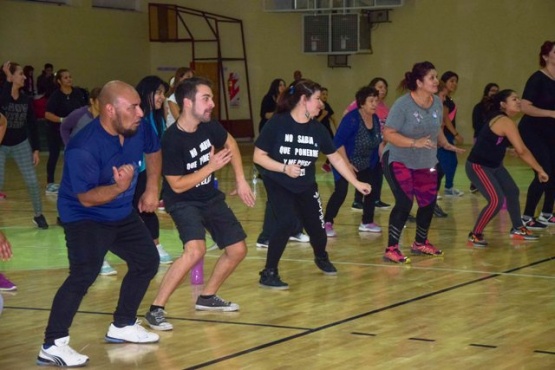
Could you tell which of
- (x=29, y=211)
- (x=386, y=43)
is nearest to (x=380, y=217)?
(x=29, y=211)

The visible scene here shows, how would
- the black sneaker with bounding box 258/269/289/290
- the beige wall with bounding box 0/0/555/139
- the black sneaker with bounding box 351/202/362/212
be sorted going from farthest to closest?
1. the beige wall with bounding box 0/0/555/139
2. the black sneaker with bounding box 351/202/362/212
3. the black sneaker with bounding box 258/269/289/290

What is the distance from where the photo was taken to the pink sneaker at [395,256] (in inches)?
377

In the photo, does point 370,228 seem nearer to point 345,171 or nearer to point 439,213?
point 439,213

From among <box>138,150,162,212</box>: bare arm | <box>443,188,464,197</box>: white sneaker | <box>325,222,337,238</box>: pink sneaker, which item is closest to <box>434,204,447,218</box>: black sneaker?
<box>325,222,337,238</box>: pink sneaker

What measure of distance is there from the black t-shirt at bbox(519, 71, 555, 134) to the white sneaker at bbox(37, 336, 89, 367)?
6935 mm

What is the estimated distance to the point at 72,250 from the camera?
6.08 meters

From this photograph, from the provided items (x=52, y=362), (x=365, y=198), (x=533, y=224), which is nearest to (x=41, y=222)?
(x=365, y=198)

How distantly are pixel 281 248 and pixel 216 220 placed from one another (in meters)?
1.33

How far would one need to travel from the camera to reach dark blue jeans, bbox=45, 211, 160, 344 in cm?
599

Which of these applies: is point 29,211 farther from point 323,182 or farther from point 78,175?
point 78,175

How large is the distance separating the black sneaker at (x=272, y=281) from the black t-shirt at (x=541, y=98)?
430 cm

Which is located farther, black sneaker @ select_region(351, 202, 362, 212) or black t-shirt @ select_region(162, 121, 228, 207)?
black sneaker @ select_region(351, 202, 362, 212)

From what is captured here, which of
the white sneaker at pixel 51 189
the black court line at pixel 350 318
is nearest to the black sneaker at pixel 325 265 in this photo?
the black court line at pixel 350 318

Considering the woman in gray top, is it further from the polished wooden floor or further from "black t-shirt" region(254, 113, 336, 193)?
"black t-shirt" region(254, 113, 336, 193)
